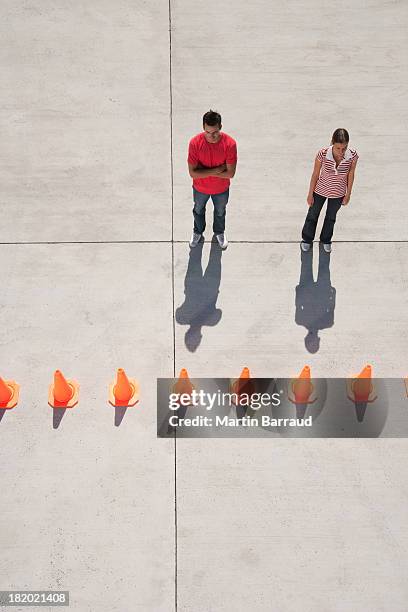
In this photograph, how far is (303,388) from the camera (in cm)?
557

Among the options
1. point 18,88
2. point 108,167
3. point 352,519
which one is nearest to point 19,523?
point 352,519

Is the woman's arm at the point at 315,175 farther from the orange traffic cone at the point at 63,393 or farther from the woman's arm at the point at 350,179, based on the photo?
the orange traffic cone at the point at 63,393

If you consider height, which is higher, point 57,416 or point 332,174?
point 332,174

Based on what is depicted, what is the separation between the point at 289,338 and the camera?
598 centimetres

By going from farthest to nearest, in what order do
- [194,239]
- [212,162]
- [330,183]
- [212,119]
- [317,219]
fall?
1. [194,239]
2. [317,219]
3. [330,183]
4. [212,162]
5. [212,119]

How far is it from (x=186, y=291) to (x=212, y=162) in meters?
1.37

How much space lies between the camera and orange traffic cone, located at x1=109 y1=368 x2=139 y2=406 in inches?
216

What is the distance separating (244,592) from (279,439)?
1301 mm

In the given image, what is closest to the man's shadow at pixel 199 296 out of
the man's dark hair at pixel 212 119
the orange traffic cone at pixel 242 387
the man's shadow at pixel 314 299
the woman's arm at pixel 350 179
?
the orange traffic cone at pixel 242 387

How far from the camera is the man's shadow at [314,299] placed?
19.8ft

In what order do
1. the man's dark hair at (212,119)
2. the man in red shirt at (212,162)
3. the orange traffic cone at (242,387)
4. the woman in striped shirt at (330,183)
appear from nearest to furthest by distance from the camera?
the man's dark hair at (212,119), the man in red shirt at (212,162), the woman in striped shirt at (330,183), the orange traffic cone at (242,387)

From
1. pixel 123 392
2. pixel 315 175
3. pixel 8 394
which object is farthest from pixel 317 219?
pixel 8 394

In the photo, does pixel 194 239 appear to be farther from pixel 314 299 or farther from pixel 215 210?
pixel 314 299

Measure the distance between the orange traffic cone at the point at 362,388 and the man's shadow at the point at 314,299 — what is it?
52 centimetres
